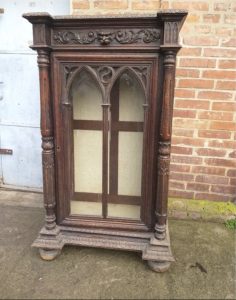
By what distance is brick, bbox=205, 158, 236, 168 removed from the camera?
7.06 ft

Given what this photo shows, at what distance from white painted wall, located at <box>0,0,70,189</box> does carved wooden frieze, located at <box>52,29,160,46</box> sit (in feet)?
3.06

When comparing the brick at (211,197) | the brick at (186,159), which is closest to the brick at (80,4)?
the brick at (186,159)

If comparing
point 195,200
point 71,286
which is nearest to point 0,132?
point 71,286

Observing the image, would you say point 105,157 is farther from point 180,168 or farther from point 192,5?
point 192,5

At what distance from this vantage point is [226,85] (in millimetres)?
2021

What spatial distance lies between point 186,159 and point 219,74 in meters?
0.66

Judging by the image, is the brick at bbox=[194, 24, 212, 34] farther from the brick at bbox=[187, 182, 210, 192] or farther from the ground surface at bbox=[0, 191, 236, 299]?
the ground surface at bbox=[0, 191, 236, 299]

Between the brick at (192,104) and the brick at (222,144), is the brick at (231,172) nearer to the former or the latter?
the brick at (222,144)

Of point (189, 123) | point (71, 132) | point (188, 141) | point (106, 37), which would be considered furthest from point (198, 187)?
point (106, 37)

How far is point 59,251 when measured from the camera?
1782 mm

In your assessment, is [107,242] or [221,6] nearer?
[107,242]

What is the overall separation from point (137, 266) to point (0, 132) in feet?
5.78

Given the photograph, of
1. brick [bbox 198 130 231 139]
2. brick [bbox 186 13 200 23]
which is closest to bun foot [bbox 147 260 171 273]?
brick [bbox 198 130 231 139]

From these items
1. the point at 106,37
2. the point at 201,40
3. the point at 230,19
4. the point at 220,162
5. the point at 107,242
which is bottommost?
the point at 107,242
